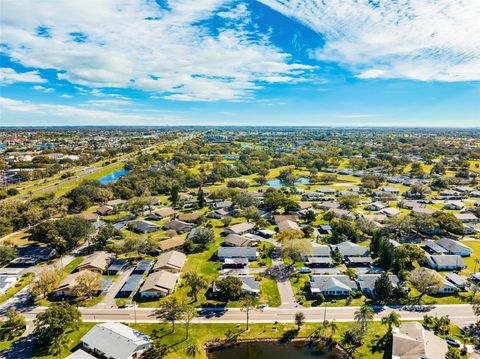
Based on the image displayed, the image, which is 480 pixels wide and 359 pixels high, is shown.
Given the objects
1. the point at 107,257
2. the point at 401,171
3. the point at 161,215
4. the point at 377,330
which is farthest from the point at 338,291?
the point at 401,171

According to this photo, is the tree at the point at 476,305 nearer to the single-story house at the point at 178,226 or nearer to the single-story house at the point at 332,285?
the single-story house at the point at 332,285

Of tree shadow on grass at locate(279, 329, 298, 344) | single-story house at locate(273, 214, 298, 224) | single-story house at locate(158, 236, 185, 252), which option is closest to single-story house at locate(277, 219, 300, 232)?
single-story house at locate(273, 214, 298, 224)

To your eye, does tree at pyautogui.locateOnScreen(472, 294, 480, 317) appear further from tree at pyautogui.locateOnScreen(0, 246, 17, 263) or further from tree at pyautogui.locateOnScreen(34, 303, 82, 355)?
tree at pyautogui.locateOnScreen(0, 246, 17, 263)

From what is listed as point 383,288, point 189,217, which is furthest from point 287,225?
point 383,288


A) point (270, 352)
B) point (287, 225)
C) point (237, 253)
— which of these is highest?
point (287, 225)

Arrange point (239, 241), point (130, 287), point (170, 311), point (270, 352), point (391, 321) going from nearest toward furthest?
point (270, 352)
point (391, 321)
point (170, 311)
point (130, 287)
point (239, 241)

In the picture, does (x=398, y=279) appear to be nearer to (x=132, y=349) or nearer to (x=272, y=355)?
(x=272, y=355)

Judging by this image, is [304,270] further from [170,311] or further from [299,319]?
[170,311]
